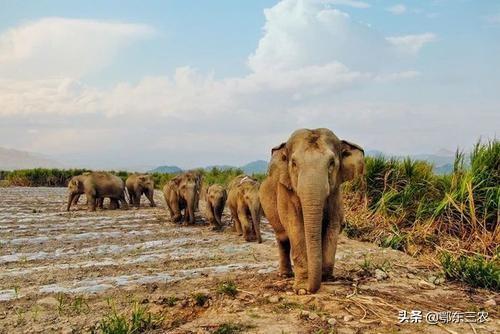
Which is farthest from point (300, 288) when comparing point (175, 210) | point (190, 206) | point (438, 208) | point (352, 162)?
point (175, 210)

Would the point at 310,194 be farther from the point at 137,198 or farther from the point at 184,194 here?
A: the point at 137,198

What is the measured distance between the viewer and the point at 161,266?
8.30 m

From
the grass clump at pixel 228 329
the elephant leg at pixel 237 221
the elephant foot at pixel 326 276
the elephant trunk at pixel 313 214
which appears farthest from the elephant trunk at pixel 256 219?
the grass clump at pixel 228 329

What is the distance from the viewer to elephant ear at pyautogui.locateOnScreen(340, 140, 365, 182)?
6.41 m

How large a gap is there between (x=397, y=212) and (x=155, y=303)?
688cm

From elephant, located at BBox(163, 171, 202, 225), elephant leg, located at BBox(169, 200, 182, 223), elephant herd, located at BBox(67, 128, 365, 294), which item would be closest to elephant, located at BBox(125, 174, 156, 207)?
elephant, located at BBox(163, 171, 202, 225)

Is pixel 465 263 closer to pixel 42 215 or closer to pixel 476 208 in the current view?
pixel 476 208

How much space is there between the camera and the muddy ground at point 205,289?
5086 mm

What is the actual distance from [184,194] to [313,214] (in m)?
8.33

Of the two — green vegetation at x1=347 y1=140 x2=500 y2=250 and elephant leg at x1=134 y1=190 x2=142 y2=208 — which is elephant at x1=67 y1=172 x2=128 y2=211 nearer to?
elephant leg at x1=134 y1=190 x2=142 y2=208

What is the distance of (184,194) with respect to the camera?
44.8ft

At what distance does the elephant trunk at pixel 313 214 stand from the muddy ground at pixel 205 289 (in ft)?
1.20

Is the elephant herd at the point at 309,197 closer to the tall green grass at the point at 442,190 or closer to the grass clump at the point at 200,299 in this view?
the grass clump at the point at 200,299

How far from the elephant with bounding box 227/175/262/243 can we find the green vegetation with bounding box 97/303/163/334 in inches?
216
